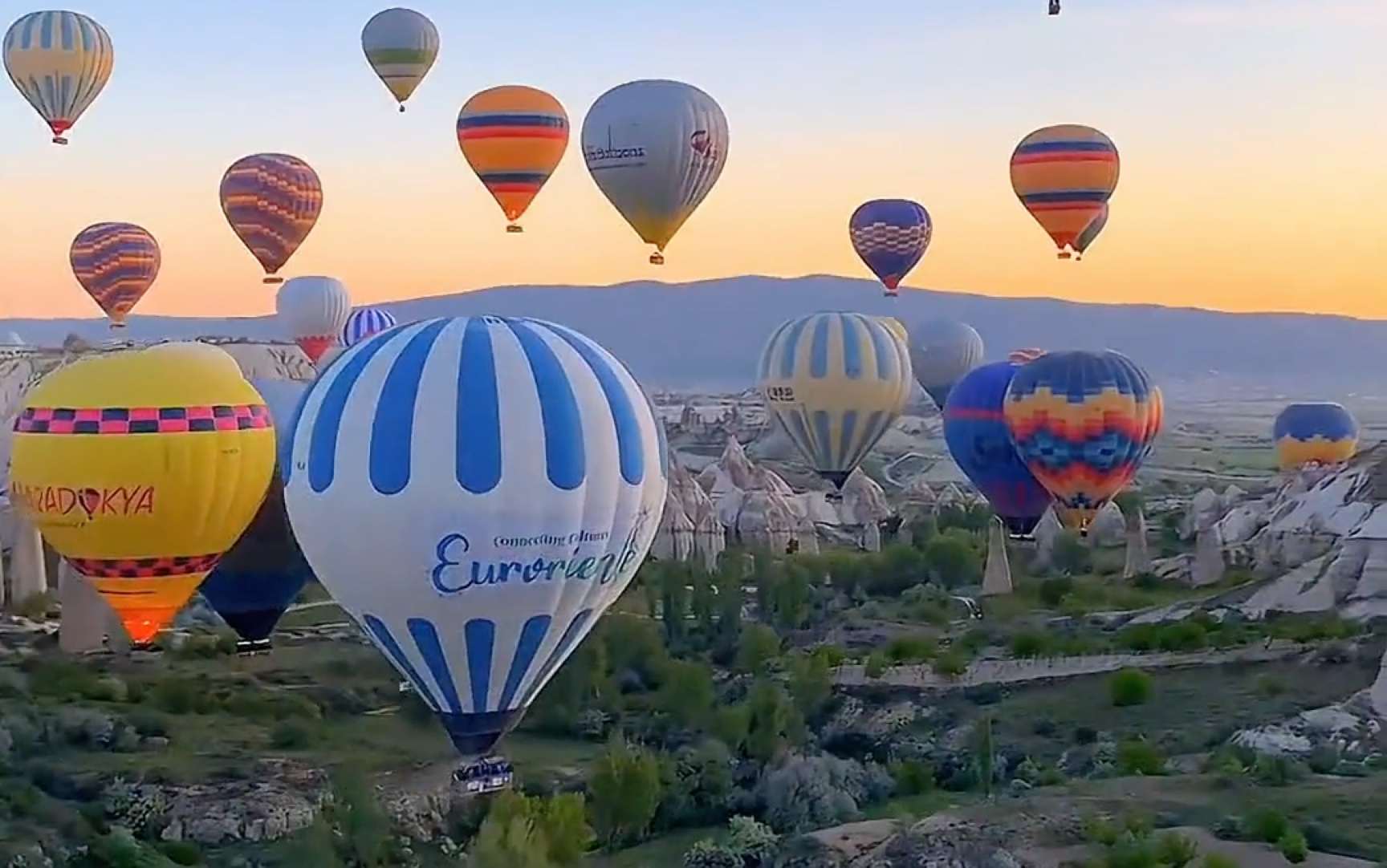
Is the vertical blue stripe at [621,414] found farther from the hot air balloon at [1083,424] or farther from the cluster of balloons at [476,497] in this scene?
the hot air balloon at [1083,424]

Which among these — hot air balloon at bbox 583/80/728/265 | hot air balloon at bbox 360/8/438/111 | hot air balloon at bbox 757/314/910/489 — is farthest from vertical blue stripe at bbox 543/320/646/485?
hot air balloon at bbox 360/8/438/111

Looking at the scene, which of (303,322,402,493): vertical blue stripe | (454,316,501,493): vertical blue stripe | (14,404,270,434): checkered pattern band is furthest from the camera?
(14,404,270,434): checkered pattern band

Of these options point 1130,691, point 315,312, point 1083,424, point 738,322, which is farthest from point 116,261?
point 738,322

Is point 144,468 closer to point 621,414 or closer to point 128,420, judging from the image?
point 128,420

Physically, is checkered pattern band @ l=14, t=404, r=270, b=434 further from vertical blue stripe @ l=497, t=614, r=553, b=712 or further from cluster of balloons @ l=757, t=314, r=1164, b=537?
cluster of balloons @ l=757, t=314, r=1164, b=537

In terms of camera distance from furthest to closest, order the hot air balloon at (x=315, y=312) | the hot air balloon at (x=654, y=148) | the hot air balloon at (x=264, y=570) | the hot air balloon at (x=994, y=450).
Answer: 1. the hot air balloon at (x=315, y=312)
2. the hot air balloon at (x=994, y=450)
3. the hot air balloon at (x=654, y=148)
4. the hot air balloon at (x=264, y=570)

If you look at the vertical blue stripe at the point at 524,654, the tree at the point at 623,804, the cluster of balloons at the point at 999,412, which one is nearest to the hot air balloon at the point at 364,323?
the cluster of balloons at the point at 999,412
